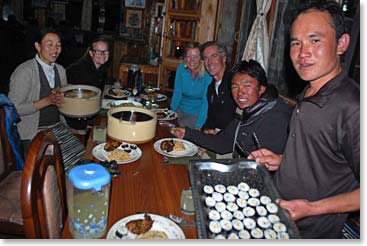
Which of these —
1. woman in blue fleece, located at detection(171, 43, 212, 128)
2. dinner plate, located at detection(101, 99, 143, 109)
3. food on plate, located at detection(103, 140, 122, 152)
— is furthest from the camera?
woman in blue fleece, located at detection(171, 43, 212, 128)

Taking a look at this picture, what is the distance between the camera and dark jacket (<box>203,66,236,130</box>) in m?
2.81

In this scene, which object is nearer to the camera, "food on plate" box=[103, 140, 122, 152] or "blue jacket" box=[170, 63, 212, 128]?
"food on plate" box=[103, 140, 122, 152]

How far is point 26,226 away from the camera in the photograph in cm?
109

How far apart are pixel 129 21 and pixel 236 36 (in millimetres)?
4532

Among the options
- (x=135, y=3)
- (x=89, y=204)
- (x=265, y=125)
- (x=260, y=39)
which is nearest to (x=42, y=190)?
(x=89, y=204)

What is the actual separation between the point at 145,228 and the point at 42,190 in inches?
16.6

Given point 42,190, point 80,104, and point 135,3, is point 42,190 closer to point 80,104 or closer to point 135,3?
point 80,104

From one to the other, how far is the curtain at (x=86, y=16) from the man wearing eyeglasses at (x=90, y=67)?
8.27 meters

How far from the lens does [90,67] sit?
3.23 metres

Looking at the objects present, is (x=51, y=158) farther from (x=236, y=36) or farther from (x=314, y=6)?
(x=236, y=36)

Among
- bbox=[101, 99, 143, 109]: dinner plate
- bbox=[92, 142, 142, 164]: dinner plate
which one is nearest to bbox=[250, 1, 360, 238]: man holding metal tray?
bbox=[92, 142, 142, 164]: dinner plate

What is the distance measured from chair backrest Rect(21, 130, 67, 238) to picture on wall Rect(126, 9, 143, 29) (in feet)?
23.5

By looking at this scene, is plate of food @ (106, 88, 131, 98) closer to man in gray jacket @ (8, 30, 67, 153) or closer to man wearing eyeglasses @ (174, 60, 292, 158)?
man in gray jacket @ (8, 30, 67, 153)

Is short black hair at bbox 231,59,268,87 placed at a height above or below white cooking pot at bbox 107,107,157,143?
above
